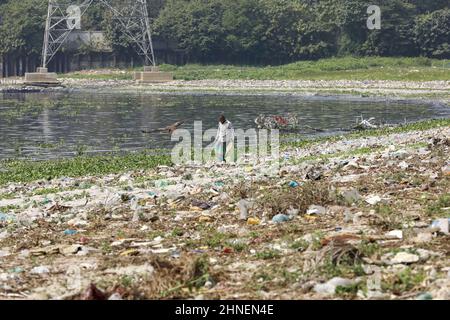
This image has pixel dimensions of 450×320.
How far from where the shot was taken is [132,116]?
45.0 m

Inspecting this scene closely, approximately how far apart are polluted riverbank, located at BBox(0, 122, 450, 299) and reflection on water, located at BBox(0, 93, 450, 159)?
1284 centimetres

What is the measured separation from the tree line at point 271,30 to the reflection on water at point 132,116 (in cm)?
2801

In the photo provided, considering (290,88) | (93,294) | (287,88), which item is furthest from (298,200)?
(287,88)

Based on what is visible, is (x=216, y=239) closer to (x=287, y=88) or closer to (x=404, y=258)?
(x=404, y=258)

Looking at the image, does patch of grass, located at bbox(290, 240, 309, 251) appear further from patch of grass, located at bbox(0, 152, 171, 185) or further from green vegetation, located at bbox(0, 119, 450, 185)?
green vegetation, located at bbox(0, 119, 450, 185)

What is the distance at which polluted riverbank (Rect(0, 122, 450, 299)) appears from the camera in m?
9.14

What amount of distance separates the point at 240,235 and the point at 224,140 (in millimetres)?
10218

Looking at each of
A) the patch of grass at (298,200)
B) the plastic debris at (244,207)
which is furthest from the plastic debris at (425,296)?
the plastic debris at (244,207)

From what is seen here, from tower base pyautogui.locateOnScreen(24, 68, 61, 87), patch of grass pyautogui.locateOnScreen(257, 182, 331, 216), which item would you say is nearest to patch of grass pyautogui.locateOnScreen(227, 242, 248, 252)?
patch of grass pyautogui.locateOnScreen(257, 182, 331, 216)

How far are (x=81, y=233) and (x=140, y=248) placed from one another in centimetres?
166

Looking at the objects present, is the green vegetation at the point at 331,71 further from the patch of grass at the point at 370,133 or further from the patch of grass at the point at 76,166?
the patch of grass at the point at 76,166

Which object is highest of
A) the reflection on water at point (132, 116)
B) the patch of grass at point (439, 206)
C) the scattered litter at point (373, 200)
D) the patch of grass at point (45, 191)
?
the patch of grass at point (439, 206)

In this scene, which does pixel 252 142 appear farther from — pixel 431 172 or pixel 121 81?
pixel 121 81

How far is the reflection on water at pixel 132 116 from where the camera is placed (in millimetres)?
31500
